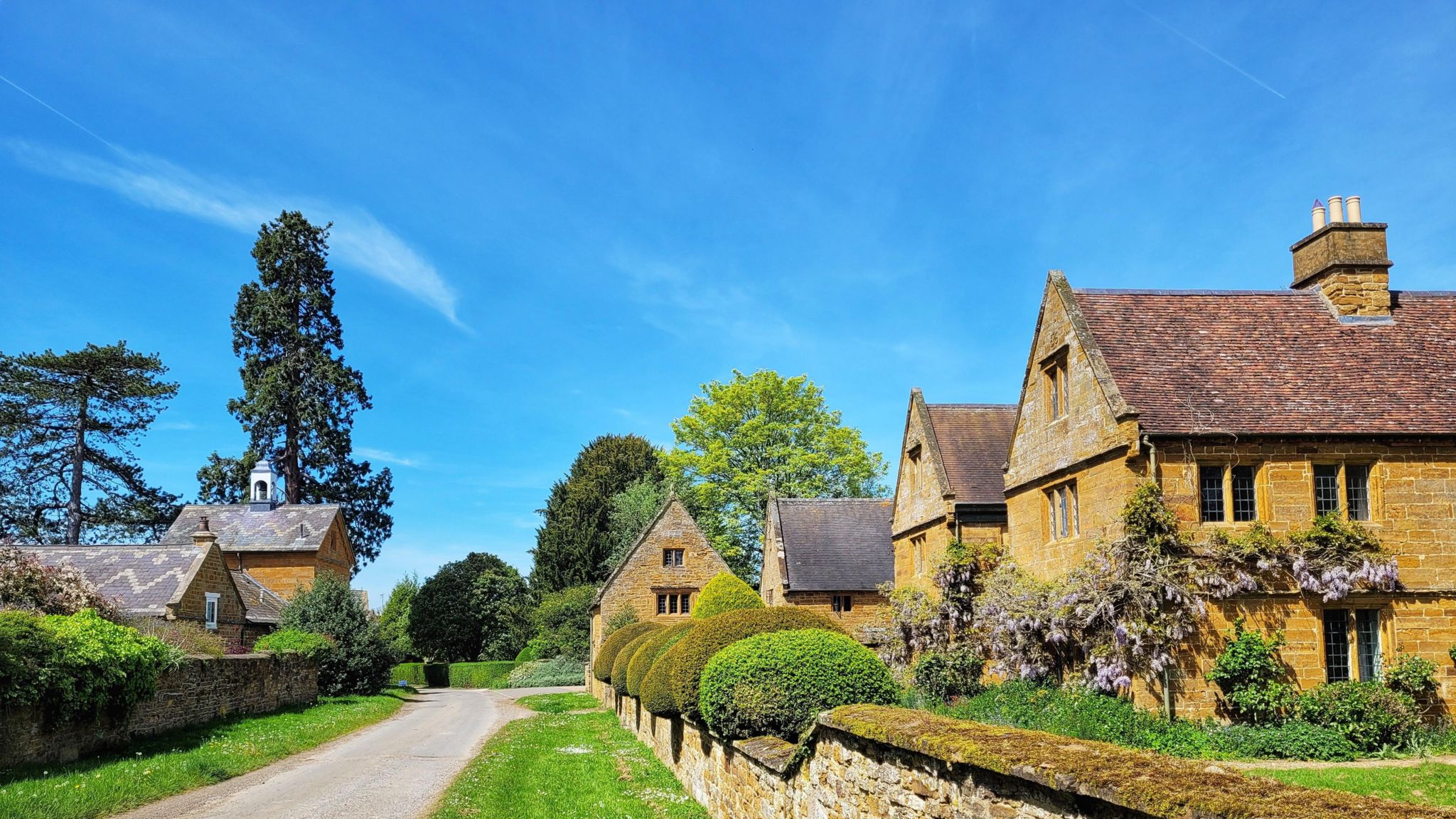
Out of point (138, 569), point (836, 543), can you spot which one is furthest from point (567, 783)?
point (138, 569)

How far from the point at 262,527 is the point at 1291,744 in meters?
50.5

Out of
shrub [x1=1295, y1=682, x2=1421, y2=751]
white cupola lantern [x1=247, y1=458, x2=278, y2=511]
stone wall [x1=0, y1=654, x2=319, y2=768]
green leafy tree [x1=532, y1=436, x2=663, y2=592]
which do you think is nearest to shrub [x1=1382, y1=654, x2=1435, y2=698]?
shrub [x1=1295, y1=682, x2=1421, y2=751]

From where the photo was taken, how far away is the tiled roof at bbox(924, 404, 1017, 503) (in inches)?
1015

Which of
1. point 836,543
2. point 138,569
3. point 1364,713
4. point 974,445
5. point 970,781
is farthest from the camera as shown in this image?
point 836,543

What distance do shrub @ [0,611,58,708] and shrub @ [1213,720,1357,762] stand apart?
18.5 m

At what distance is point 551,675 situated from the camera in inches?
2068

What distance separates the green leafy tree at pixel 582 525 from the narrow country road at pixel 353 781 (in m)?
32.5

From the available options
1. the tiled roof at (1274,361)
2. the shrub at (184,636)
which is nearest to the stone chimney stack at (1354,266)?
the tiled roof at (1274,361)

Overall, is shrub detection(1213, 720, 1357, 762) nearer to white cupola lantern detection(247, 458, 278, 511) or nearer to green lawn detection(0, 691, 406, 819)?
green lawn detection(0, 691, 406, 819)

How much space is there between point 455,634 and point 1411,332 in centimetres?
5978

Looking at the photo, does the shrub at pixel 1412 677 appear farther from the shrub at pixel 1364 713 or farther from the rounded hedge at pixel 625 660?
the rounded hedge at pixel 625 660

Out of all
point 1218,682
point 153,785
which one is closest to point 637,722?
point 153,785

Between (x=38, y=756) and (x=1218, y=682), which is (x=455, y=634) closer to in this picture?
(x=38, y=756)

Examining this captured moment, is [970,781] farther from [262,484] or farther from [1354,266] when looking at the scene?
[262,484]
